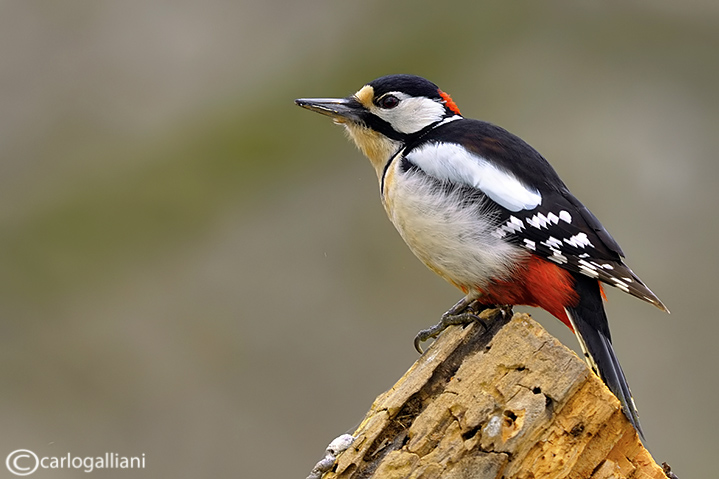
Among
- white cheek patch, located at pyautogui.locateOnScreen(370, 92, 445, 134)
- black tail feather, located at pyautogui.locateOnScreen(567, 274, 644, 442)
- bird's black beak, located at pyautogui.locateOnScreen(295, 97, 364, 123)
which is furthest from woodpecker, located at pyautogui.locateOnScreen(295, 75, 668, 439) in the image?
bird's black beak, located at pyautogui.locateOnScreen(295, 97, 364, 123)

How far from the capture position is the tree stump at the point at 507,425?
6.29 feet

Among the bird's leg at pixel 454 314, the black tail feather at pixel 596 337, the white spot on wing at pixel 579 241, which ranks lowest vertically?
the black tail feather at pixel 596 337

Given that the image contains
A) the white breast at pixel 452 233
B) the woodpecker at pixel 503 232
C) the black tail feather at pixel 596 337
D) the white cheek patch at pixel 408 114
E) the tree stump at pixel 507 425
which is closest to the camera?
the tree stump at pixel 507 425

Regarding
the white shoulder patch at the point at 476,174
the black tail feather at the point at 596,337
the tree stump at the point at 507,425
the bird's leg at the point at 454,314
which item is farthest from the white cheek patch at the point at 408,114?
the tree stump at the point at 507,425

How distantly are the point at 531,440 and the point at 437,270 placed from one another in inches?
36.9

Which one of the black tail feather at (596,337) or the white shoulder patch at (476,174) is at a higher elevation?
the white shoulder patch at (476,174)

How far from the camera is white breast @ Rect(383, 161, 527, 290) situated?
260cm

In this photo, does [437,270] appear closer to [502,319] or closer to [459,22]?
[502,319]

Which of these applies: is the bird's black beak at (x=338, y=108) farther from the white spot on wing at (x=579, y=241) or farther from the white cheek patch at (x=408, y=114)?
the white spot on wing at (x=579, y=241)

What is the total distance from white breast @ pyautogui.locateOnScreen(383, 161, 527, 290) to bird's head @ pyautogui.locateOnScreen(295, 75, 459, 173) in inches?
12.9

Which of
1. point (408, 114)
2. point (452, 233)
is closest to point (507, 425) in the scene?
point (452, 233)

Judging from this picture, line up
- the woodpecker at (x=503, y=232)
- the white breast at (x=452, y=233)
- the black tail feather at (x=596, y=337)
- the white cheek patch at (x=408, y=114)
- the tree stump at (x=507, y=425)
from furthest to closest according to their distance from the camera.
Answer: the white cheek patch at (x=408, y=114) → the white breast at (x=452, y=233) → the woodpecker at (x=503, y=232) → the black tail feather at (x=596, y=337) → the tree stump at (x=507, y=425)

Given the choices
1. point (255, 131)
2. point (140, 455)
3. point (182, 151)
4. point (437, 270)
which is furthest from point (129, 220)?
point (437, 270)

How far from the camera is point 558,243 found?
99.6 inches
